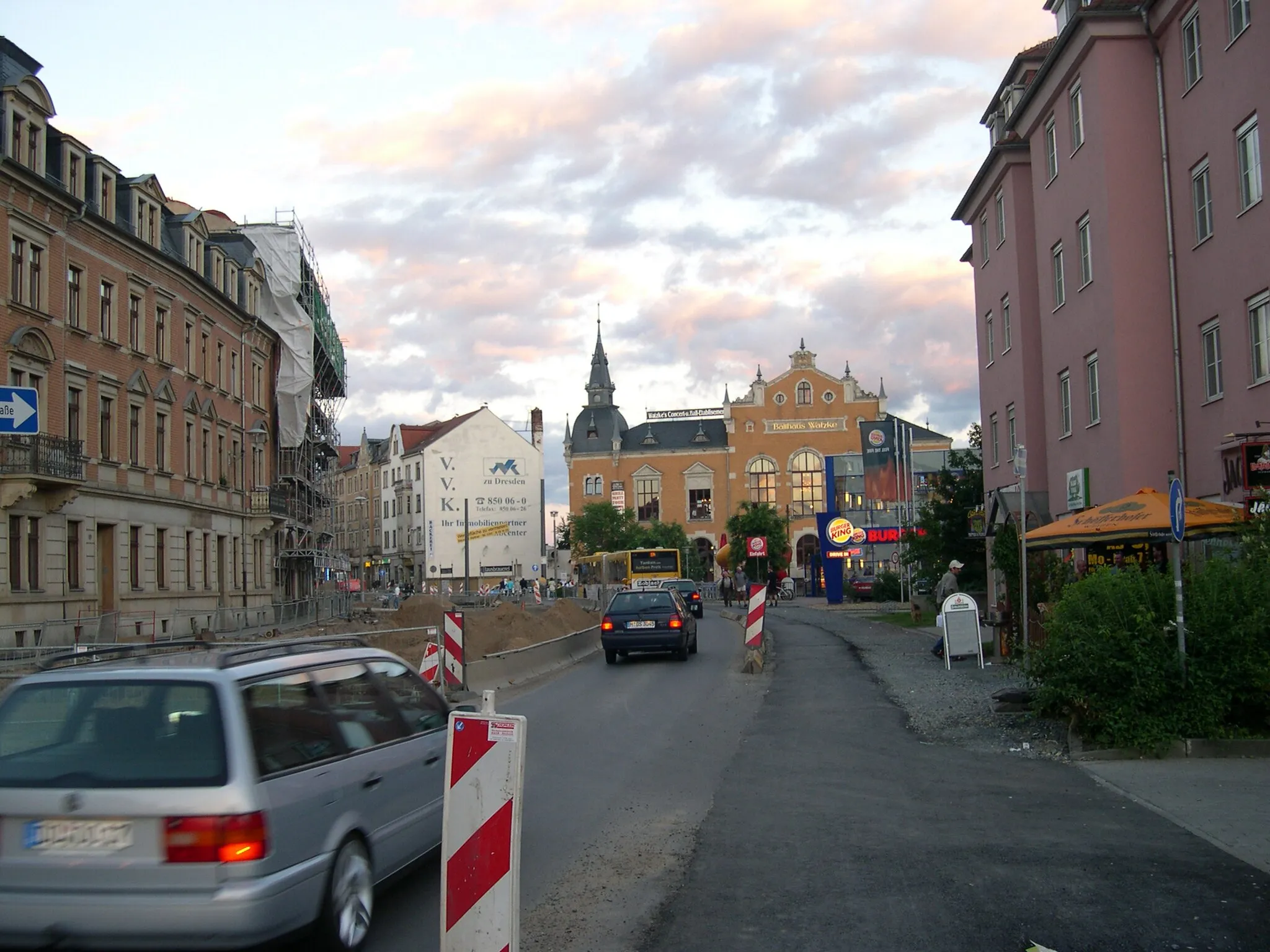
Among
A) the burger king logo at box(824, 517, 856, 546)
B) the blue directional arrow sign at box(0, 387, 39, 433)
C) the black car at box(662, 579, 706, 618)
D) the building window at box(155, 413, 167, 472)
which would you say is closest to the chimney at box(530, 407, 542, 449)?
the burger king logo at box(824, 517, 856, 546)

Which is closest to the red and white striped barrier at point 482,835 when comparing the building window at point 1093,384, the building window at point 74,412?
the building window at point 1093,384

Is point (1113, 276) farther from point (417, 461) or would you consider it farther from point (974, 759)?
point (417, 461)

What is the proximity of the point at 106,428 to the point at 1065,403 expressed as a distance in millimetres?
25814

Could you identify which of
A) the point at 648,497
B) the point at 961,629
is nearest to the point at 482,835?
the point at 961,629

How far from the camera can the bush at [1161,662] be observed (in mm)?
11023

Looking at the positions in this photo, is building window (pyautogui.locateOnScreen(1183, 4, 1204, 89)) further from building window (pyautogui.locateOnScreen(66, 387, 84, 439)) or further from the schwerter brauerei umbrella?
building window (pyautogui.locateOnScreen(66, 387, 84, 439))

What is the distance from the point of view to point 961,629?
66.5 feet

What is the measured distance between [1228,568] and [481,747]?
9.09 m

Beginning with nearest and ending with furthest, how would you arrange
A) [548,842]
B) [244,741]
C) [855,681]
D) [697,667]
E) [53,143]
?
[244,741]
[548,842]
[855,681]
[697,667]
[53,143]

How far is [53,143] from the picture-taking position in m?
30.7

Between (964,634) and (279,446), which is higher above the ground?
(279,446)

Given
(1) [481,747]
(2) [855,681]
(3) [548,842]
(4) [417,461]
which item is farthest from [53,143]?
(4) [417,461]

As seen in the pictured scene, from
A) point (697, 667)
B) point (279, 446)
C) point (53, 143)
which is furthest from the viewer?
point (279, 446)

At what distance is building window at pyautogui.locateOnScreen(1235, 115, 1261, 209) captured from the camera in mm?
17969
